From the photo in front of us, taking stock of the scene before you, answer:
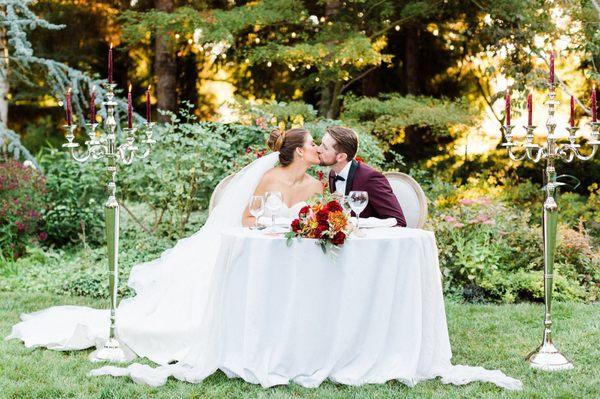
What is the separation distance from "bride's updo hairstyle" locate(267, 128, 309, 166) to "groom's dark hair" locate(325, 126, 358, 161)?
389 millimetres

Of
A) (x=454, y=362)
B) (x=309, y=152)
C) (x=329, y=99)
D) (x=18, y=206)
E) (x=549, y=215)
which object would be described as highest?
(x=329, y=99)

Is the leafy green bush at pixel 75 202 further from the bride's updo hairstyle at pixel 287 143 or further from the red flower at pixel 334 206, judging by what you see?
the red flower at pixel 334 206

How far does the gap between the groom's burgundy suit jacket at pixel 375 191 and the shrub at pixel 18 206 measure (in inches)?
195

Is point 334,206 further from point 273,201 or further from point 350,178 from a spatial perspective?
point 350,178

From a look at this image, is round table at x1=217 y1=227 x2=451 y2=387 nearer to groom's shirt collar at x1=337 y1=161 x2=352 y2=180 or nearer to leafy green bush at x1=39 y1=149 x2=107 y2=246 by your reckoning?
groom's shirt collar at x1=337 y1=161 x2=352 y2=180

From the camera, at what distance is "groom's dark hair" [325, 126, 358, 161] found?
545cm

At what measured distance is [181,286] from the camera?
5.93 metres

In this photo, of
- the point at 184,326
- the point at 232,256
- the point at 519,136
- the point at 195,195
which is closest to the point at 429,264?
the point at 232,256

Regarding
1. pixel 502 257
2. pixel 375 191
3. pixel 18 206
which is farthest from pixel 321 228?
pixel 18 206

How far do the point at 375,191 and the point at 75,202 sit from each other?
16.6 feet

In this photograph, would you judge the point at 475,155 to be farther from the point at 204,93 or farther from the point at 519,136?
the point at 204,93

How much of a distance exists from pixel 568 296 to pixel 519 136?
6.01m

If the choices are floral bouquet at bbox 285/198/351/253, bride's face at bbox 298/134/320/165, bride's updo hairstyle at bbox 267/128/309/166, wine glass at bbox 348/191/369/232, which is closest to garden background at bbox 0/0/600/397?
floral bouquet at bbox 285/198/351/253

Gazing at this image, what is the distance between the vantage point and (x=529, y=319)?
21.3 ft
